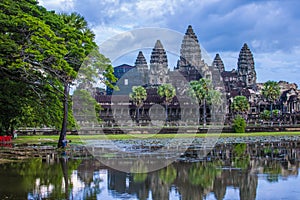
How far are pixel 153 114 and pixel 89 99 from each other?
5357 cm

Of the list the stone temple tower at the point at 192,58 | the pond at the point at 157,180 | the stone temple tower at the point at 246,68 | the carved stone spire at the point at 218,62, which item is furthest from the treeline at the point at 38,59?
the carved stone spire at the point at 218,62

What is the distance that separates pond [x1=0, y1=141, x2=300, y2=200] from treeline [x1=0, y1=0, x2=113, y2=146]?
16.4ft

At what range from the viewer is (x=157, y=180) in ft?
51.1

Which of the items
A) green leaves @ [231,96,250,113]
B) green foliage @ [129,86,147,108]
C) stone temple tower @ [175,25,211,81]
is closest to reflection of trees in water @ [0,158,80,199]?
green foliage @ [129,86,147,108]

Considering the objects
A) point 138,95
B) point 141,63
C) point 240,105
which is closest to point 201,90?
point 138,95

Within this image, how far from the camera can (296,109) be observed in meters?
100

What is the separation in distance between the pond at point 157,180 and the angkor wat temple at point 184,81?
204 feet

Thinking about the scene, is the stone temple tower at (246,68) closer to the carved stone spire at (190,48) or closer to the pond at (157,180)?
the carved stone spire at (190,48)

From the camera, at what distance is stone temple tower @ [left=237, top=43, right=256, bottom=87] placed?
127 metres

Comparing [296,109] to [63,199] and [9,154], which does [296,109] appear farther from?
[63,199]

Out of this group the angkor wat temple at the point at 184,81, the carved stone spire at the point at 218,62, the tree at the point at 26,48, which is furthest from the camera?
the carved stone spire at the point at 218,62

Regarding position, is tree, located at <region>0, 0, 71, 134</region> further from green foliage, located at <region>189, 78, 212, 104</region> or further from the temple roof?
the temple roof

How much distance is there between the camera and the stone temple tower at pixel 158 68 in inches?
4208

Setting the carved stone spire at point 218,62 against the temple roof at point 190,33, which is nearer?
the temple roof at point 190,33
